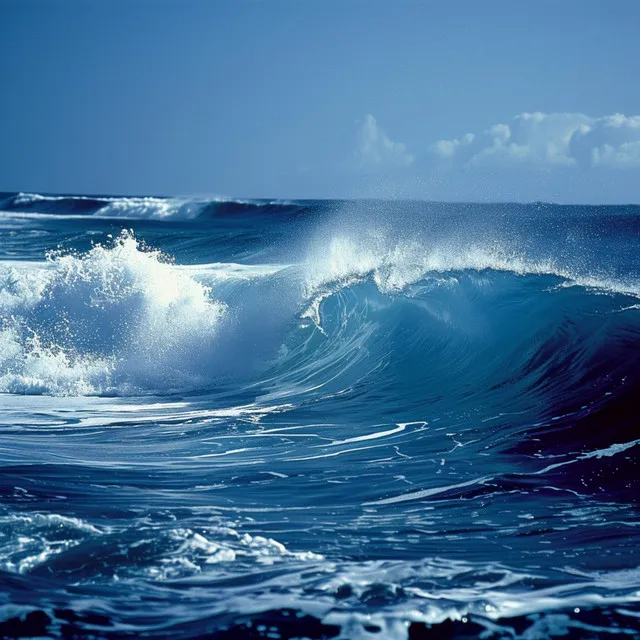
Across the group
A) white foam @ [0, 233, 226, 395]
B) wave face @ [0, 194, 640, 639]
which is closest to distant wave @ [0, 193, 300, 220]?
wave face @ [0, 194, 640, 639]

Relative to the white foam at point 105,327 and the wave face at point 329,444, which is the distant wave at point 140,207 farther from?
the white foam at point 105,327

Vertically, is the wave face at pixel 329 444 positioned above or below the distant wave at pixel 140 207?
below

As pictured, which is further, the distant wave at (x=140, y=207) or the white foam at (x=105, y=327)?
the distant wave at (x=140, y=207)

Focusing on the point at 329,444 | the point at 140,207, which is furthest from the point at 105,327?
the point at 140,207

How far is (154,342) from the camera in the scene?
39.2 ft

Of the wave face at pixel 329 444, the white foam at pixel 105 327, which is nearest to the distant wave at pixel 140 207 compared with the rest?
the wave face at pixel 329 444

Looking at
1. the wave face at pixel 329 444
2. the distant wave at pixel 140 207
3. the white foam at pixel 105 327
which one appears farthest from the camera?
the distant wave at pixel 140 207

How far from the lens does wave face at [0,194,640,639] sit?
12.5 ft

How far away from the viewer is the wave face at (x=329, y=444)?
3.81m

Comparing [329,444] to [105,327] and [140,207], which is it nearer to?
[105,327]

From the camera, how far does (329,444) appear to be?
7406 mm

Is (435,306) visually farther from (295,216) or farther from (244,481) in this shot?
(295,216)

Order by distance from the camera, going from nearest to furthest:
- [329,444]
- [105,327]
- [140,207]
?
1. [329,444]
2. [105,327]
3. [140,207]

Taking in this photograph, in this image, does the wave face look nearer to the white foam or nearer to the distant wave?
the white foam
